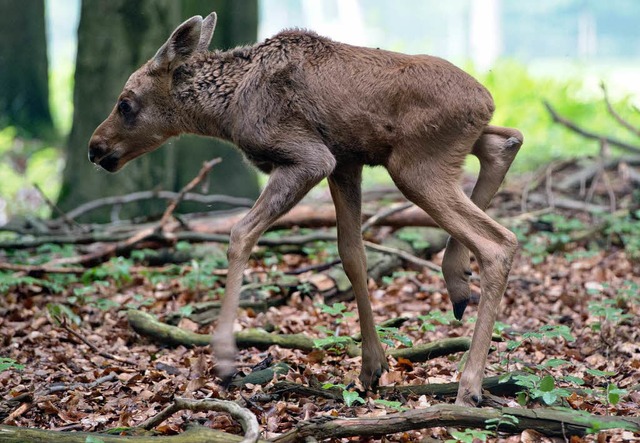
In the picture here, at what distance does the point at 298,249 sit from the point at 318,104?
4490mm

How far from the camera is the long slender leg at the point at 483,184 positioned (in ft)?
19.1

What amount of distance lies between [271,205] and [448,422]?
1.96 meters

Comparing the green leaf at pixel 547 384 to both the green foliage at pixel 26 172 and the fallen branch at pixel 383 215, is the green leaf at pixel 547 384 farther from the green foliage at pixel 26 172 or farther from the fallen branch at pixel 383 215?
the green foliage at pixel 26 172

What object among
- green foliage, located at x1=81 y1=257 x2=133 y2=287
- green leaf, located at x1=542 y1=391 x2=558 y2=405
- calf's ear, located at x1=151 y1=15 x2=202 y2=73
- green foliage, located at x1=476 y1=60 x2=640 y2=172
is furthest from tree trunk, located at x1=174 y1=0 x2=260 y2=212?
green leaf, located at x1=542 y1=391 x2=558 y2=405

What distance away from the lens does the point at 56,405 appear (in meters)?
5.55

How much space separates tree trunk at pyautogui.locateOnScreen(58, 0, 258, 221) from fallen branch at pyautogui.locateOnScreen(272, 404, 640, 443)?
22.5 feet

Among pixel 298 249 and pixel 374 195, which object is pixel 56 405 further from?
pixel 374 195

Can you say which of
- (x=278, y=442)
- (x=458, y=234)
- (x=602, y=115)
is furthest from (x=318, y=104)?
(x=602, y=115)

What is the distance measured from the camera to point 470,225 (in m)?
5.36

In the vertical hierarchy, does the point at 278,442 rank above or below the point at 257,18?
below

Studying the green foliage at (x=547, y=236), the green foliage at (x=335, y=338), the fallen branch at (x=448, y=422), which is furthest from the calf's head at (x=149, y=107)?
the green foliage at (x=547, y=236)

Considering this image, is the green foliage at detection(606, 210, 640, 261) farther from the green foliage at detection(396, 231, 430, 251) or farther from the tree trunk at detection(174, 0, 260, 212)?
the tree trunk at detection(174, 0, 260, 212)

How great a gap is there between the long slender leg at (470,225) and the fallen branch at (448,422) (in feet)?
1.78

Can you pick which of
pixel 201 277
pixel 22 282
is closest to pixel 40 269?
pixel 22 282
